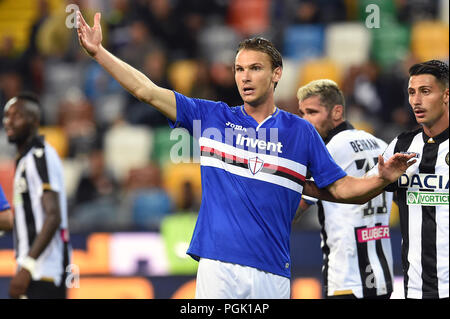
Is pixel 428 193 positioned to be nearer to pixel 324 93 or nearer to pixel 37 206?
pixel 324 93

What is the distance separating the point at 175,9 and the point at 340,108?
8336 millimetres

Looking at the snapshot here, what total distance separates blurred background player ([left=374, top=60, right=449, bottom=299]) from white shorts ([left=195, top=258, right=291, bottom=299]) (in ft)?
3.71

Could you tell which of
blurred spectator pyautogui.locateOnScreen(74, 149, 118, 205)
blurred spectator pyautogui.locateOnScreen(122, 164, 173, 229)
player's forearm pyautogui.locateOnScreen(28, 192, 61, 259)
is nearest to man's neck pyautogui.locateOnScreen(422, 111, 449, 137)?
player's forearm pyautogui.locateOnScreen(28, 192, 61, 259)

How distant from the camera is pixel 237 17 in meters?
14.4

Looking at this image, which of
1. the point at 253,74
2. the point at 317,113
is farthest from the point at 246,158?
the point at 317,113

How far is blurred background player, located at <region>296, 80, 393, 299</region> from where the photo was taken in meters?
5.93

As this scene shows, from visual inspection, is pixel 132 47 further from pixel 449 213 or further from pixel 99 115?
pixel 449 213

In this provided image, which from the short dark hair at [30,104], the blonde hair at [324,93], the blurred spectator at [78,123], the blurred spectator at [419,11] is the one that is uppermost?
the blurred spectator at [419,11]

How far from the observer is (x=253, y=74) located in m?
4.61

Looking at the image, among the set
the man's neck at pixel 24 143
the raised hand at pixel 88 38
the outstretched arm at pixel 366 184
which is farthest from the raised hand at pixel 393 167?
the man's neck at pixel 24 143

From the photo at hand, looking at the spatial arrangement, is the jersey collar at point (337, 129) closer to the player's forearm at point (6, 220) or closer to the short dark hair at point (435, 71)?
the short dark hair at point (435, 71)

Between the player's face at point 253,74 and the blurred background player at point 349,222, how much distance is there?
140cm

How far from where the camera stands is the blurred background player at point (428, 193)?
5.05 meters

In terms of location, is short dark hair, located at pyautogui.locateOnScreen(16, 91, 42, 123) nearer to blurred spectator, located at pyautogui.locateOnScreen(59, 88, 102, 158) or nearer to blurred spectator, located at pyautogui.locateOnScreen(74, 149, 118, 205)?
blurred spectator, located at pyautogui.locateOnScreen(74, 149, 118, 205)
